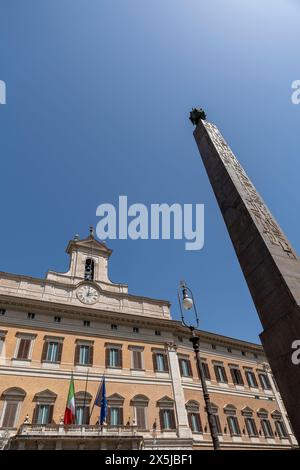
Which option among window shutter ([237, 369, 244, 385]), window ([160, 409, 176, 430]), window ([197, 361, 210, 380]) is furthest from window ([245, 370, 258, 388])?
window ([160, 409, 176, 430])

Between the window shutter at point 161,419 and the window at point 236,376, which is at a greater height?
the window at point 236,376

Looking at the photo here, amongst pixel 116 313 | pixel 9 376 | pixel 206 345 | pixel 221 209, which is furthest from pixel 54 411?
pixel 221 209

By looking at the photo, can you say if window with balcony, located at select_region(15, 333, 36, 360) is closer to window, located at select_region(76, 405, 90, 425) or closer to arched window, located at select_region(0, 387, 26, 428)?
arched window, located at select_region(0, 387, 26, 428)

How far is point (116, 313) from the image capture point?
68.4 ft

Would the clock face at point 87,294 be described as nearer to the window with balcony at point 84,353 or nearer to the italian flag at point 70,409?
the window with balcony at point 84,353

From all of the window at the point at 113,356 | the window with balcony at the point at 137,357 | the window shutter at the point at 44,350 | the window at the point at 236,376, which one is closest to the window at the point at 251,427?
the window at the point at 236,376

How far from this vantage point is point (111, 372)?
1869 centimetres

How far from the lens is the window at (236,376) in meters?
23.5

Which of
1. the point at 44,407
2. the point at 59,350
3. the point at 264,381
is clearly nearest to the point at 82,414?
the point at 44,407

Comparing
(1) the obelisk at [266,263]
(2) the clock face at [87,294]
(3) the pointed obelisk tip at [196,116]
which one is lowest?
(1) the obelisk at [266,263]

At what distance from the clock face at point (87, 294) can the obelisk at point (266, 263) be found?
52.0 ft

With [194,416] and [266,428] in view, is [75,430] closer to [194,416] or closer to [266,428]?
[194,416]

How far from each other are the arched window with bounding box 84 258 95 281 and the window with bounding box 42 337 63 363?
5209 millimetres

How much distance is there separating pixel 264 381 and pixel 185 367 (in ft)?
26.7
